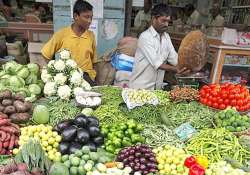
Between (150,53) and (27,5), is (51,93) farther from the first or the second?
(27,5)

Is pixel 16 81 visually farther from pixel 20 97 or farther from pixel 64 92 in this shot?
pixel 64 92

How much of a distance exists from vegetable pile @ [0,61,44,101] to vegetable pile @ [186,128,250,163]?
2017mm

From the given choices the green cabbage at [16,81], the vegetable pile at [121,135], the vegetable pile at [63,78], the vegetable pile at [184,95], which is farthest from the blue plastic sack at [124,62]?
the vegetable pile at [121,135]

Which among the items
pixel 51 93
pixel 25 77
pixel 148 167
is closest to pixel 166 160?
pixel 148 167

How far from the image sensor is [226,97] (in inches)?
152

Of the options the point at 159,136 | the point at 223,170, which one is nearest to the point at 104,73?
the point at 159,136

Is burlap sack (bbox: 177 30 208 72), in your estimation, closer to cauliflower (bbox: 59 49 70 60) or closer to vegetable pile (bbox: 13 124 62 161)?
cauliflower (bbox: 59 49 70 60)

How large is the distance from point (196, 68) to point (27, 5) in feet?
31.1

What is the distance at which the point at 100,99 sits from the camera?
3.90m

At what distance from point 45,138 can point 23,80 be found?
4.83ft

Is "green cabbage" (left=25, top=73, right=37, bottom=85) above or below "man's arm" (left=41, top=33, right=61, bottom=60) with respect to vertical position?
below

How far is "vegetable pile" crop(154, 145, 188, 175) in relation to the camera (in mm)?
2768

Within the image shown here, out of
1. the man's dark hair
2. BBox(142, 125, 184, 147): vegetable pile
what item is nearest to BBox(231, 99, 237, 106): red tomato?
BBox(142, 125, 184, 147): vegetable pile

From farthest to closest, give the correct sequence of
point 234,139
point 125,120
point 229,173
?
1. point 125,120
2. point 234,139
3. point 229,173
